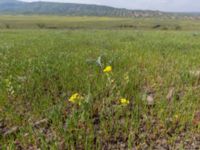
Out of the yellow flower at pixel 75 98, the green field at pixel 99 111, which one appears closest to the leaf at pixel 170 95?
the green field at pixel 99 111

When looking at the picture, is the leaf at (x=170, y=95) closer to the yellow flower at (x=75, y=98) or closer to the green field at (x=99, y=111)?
the green field at (x=99, y=111)

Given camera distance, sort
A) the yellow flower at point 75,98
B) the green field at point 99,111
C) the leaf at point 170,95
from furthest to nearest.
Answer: the leaf at point 170,95
the yellow flower at point 75,98
the green field at point 99,111

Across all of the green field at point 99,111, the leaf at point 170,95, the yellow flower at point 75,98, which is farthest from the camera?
the leaf at point 170,95

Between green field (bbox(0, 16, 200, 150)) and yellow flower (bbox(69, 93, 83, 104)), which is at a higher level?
yellow flower (bbox(69, 93, 83, 104))

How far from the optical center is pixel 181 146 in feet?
14.0

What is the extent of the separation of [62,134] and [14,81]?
9.34 feet

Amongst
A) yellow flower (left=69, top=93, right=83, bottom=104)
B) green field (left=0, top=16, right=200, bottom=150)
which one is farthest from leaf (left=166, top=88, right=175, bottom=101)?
yellow flower (left=69, top=93, right=83, bottom=104)

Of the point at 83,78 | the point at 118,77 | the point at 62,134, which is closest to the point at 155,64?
the point at 118,77

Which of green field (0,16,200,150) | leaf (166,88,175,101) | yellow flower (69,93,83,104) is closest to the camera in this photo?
green field (0,16,200,150)

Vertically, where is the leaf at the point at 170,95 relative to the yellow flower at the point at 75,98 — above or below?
below

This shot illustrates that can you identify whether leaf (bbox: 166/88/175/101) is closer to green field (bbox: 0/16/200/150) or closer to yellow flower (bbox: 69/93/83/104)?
green field (bbox: 0/16/200/150)

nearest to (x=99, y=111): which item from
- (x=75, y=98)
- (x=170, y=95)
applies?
(x=75, y=98)

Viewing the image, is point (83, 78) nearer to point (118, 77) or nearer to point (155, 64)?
point (118, 77)

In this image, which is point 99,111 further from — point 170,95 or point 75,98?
point 170,95
